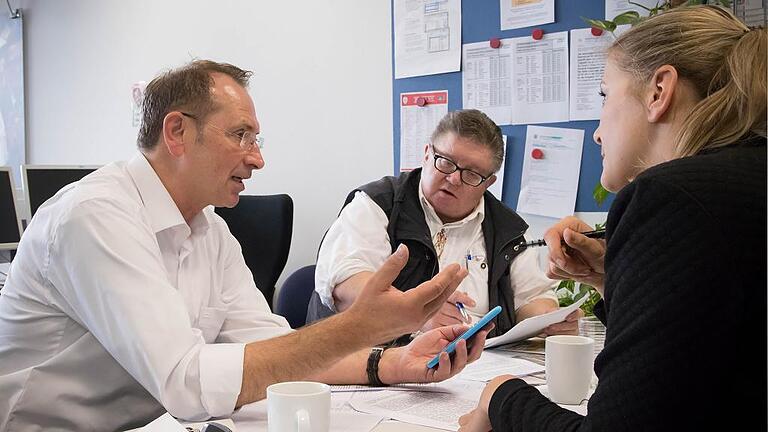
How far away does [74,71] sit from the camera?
464cm

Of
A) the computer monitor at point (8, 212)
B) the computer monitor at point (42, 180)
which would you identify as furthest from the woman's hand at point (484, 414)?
the computer monitor at point (8, 212)

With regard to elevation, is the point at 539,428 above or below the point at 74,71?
below

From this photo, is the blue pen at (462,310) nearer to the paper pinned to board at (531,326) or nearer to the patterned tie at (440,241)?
the paper pinned to board at (531,326)

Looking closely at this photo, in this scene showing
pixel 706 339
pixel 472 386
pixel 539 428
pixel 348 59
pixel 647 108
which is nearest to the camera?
pixel 706 339

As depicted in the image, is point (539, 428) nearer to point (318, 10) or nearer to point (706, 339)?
point (706, 339)

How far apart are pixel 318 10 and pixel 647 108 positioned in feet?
8.72

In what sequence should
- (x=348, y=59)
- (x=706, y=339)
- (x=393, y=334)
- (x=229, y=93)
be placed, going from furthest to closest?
(x=348, y=59)
(x=229, y=93)
(x=393, y=334)
(x=706, y=339)

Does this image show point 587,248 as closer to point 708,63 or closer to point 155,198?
point 708,63

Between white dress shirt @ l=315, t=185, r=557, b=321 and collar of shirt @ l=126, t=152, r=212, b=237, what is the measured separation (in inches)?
31.3

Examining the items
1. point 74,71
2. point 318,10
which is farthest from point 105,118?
point 318,10

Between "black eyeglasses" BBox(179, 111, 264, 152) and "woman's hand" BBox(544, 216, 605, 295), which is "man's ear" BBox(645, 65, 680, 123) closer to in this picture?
"woman's hand" BBox(544, 216, 605, 295)

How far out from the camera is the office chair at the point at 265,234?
3.15 meters

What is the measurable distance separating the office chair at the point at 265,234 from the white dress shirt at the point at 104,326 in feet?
4.90

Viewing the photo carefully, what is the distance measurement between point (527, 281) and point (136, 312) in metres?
1.48
